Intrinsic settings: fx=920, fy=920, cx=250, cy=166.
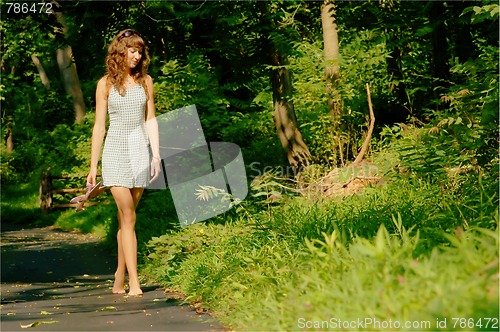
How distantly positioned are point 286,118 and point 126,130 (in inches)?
233

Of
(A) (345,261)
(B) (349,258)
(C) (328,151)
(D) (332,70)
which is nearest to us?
(A) (345,261)

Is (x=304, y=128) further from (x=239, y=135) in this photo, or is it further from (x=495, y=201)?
(x=495, y=201)

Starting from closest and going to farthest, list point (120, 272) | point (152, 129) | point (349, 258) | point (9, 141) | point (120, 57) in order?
point (349, 258)
point (120, 57)
point (152, 129)
point (120, 272)
point (9, 141)

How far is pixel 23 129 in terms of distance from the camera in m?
39.3

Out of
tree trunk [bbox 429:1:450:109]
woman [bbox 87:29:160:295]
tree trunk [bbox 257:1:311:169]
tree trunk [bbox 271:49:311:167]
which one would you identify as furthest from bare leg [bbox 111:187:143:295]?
tree trunk [bbox 429:1:450:109]

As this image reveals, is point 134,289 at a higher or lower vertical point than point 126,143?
lower

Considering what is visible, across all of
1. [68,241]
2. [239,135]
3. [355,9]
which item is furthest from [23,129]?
[355,9]

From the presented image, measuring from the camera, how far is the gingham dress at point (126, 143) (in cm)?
796

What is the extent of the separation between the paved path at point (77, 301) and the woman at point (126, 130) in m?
0.57

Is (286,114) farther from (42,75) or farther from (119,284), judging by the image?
(42,75)

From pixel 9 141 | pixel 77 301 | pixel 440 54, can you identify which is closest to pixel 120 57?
pixel 77 301

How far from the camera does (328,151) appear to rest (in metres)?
13.2

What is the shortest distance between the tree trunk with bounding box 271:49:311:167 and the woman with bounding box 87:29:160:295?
5565mm

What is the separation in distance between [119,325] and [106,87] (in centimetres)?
233
